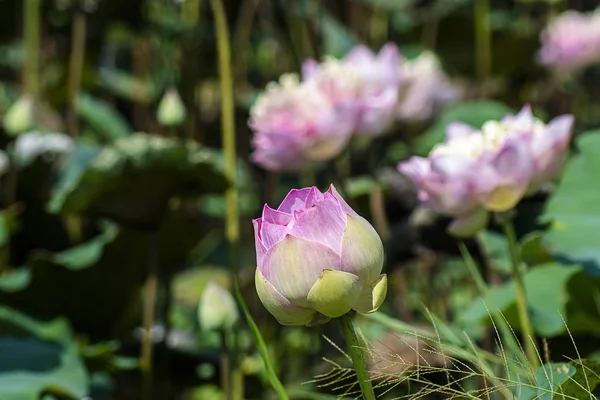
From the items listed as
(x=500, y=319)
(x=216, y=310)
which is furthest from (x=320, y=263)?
(x=216, y=310)

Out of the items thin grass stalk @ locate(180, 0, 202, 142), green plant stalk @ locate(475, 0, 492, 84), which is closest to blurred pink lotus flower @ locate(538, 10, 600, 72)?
green plant stalk @ locate(475, 0, 492, 84)

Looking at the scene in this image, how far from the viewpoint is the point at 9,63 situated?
6.68 feet

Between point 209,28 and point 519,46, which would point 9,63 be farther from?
point 519,46

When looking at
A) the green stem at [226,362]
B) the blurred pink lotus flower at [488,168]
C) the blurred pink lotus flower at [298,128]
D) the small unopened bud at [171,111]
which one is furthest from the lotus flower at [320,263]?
the small unopened bud at [171,111]

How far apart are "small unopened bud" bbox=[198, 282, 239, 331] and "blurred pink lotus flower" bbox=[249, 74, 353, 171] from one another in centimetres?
20

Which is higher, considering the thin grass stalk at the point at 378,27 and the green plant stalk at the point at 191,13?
the thin grass stalk at the point at 378,27

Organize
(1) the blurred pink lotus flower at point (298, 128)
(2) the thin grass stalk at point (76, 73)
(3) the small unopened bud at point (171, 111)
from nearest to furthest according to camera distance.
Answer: (1) the blurred pink lotus flower at point (298, 128)
(3) the small unopened bud at point (171, 111)
(2) the thin grass stalk at point (76, 73)

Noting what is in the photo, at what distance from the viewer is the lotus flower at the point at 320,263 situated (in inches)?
16.9

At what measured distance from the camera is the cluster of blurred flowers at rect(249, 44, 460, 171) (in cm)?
93

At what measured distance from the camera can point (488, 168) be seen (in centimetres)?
66

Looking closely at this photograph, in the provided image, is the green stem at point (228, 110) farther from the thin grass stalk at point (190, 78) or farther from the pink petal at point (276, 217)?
the pink petal at point (276, 217)

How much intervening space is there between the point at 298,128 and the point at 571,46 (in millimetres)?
790

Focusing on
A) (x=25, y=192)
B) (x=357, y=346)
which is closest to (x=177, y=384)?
(x=25, y=192)

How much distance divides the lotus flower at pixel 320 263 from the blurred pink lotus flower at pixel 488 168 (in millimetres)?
247
